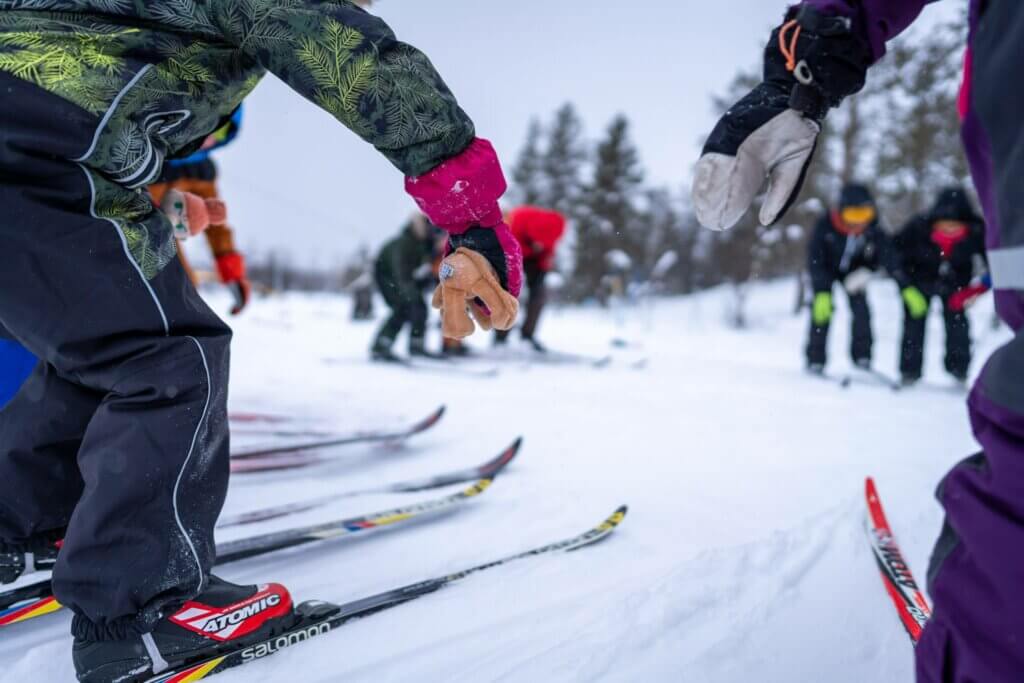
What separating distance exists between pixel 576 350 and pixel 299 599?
668 centimetres

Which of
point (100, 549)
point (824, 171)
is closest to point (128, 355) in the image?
point (100, 549)

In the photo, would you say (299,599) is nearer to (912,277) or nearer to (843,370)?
(912,277)

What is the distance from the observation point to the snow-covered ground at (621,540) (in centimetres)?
115

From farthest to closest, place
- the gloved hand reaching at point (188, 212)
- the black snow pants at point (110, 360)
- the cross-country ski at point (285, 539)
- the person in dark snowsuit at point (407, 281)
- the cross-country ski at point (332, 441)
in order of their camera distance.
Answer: the person in dark snowsuit at point (407, 281)
the cross-country ski at point (332, 441)
the gloved hand reaching at point (188, 212)
the cross-country ski at point (285, 539)
the black snow pants at point (110, 360)

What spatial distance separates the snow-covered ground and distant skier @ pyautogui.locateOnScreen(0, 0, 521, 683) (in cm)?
22

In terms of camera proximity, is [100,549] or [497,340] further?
[497,340]

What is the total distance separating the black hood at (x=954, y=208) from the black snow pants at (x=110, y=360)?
6.47 m

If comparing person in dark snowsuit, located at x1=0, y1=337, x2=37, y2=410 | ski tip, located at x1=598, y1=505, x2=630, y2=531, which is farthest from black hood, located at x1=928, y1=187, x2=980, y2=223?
person in dark snowsuit, located at x1=0, y1=337, x2=37, y2=410

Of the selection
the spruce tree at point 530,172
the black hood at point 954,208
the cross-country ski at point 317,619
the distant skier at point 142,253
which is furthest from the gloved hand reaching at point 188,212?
the spruce tree at point 530,172

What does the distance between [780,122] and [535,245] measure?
5.53 meters

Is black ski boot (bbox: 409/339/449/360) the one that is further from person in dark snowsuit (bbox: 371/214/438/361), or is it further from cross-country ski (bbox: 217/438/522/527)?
cross-country ski (bbox: 217/438/522/527)

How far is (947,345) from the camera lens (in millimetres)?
5480

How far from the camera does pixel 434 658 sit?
114cm

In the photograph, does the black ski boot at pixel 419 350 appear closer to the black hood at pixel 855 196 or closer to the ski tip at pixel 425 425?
the ski tip at pixel 425 425
